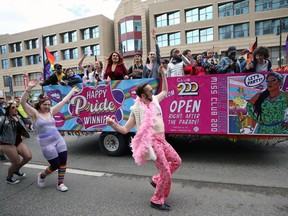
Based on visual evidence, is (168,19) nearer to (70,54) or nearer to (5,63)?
(70,54)

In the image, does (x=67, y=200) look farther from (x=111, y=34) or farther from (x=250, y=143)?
(x=111, y=34)

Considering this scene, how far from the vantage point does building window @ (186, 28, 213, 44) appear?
102ft

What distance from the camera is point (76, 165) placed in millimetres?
5117

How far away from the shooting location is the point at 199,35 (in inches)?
1241

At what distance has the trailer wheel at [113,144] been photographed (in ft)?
17.8

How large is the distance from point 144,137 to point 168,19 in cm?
3363

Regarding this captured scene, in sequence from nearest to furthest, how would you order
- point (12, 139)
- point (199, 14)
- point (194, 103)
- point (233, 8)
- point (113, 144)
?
point (12, 139) < point (194, 103) < point (113, 144) < point (233, 8) < point (199, 14)

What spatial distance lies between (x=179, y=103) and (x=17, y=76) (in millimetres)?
52834

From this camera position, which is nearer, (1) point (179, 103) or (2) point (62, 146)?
(2) point (62, 146)

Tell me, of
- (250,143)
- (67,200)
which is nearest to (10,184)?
(67,200)

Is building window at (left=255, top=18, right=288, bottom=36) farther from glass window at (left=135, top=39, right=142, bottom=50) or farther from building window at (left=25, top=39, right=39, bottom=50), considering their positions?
building window at (left=25, top=39, right=39, bottom=50)

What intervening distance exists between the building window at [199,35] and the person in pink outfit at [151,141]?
30.8m

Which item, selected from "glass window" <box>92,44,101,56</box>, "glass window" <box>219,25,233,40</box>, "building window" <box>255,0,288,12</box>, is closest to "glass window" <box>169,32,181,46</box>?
"glass window" <box>219,25,233,40</box>

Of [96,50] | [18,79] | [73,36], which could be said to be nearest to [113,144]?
[96,50]
